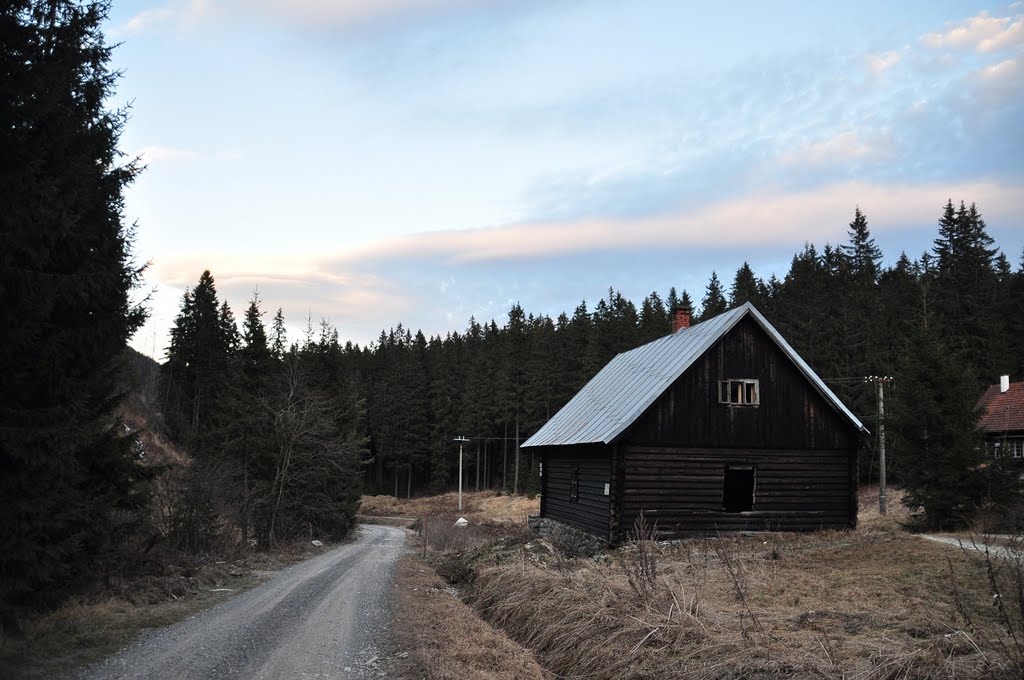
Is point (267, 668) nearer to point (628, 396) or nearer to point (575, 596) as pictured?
point (575, 596)

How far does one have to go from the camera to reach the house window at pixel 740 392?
933 inches

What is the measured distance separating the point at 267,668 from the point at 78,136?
27.4 ft

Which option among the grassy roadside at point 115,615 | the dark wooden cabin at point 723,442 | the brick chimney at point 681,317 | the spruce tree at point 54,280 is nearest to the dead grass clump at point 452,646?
the grassy roadside at point 115,615

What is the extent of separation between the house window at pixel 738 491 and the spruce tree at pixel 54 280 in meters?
22.7

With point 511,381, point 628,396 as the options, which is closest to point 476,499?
point 511,381

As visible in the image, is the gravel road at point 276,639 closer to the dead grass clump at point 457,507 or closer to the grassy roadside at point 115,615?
the grassy roadside at point 115,615

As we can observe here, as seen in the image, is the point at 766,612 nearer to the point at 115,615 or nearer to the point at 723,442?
the point at 115,615

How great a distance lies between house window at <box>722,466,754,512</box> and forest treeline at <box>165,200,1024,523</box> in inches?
258

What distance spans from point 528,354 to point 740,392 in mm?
59299

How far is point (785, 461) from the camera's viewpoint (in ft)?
78.9

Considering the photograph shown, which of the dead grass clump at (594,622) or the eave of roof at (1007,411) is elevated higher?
the eave of roof at (1007,411)

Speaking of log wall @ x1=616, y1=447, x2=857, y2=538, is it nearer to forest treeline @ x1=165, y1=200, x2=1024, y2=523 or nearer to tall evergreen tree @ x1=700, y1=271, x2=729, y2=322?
forest treeline @ x1=165, y1=200, x2=1024, y2=523

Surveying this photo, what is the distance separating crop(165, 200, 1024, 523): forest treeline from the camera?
52031mm

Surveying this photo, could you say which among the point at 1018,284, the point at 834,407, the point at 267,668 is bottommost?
the point at 267,668
